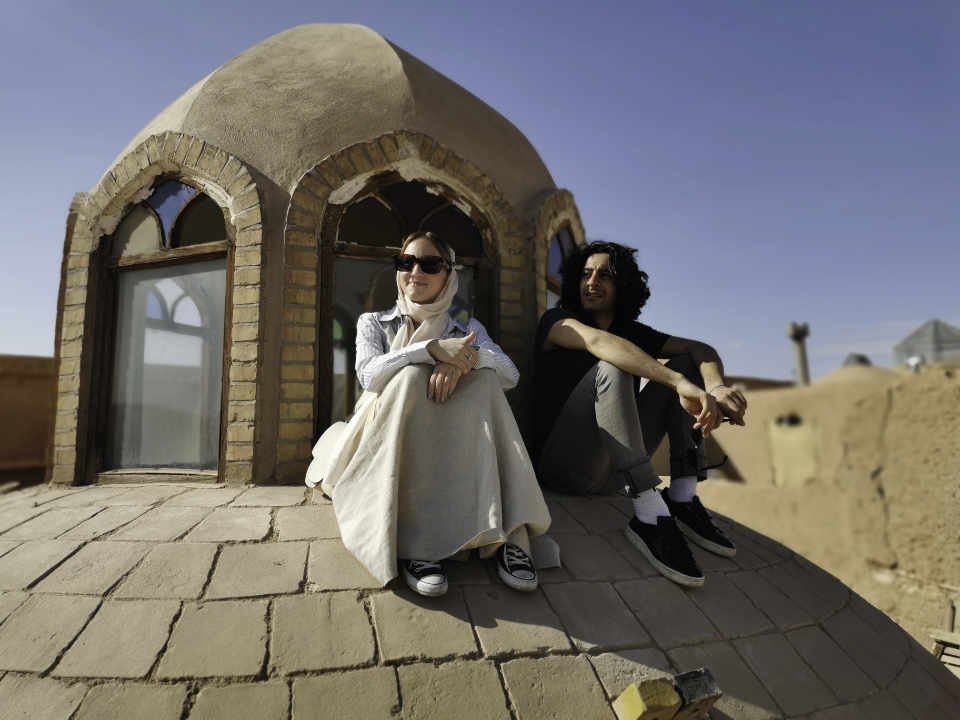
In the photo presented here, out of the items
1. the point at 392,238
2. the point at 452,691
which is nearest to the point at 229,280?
the point at 392,238

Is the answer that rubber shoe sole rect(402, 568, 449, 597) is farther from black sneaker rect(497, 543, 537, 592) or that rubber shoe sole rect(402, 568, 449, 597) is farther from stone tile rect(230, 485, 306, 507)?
stone tile rect(230, 485, 306, 507)

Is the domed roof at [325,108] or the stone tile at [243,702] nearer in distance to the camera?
the stone tile at [243,702]

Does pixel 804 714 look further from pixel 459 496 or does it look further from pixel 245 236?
pixel 245 236

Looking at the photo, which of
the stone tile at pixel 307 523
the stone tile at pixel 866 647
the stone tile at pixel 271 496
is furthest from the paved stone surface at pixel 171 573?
the stone tile at pixel 866 647

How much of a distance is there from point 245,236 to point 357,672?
8.86 ft

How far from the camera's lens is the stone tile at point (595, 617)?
1.91 m

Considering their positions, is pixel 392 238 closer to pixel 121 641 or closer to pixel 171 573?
pixel 171 573

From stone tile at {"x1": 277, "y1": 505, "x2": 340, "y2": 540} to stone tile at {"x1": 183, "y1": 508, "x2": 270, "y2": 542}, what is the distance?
0.24 feet

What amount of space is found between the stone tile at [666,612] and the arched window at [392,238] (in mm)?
2146

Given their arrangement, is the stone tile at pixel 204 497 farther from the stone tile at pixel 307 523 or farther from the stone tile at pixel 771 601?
the stone tile at pixel 771 601

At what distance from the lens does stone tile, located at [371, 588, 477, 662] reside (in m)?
1.75

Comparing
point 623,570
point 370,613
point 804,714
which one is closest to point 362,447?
point 370,613

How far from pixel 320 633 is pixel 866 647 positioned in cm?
236

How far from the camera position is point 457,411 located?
2.19m
